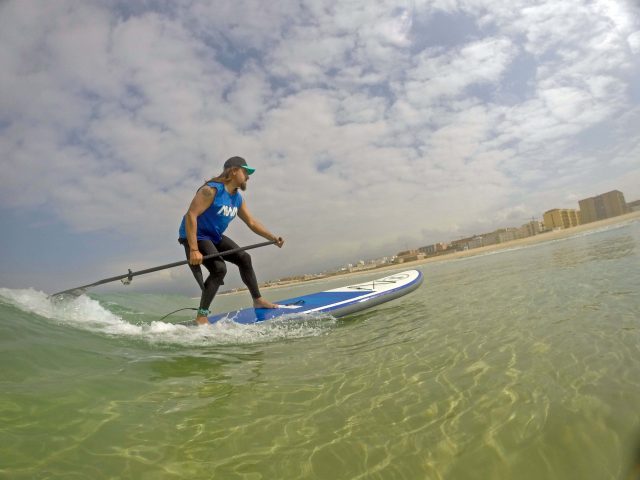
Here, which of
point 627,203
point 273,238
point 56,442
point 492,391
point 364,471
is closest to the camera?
point 364,471

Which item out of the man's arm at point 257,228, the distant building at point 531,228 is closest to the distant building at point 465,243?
the distant building at point 531,228

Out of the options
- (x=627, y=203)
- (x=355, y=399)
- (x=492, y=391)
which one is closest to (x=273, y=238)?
(x=355, y=399)

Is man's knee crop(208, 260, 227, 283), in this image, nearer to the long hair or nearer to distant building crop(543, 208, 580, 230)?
the long hair

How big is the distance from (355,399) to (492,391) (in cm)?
92

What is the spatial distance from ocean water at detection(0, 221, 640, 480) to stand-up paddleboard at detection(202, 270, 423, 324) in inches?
81.8

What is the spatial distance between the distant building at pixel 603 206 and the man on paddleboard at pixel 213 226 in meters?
105

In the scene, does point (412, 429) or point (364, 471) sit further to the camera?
point (412, 429)

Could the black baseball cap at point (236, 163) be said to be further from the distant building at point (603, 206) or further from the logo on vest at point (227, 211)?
the distant building at point (603, 206)

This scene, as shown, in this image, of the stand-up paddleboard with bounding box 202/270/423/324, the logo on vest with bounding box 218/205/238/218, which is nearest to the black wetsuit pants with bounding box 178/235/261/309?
the logo on vest with bounding box 218/205/238/218

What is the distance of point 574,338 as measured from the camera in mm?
3041

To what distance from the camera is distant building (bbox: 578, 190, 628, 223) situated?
8431 centimetres

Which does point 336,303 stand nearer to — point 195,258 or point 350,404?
point 195,258

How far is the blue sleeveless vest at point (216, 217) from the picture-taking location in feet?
19.1

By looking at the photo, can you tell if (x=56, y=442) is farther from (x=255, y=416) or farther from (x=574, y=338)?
(x=574, y=338)
